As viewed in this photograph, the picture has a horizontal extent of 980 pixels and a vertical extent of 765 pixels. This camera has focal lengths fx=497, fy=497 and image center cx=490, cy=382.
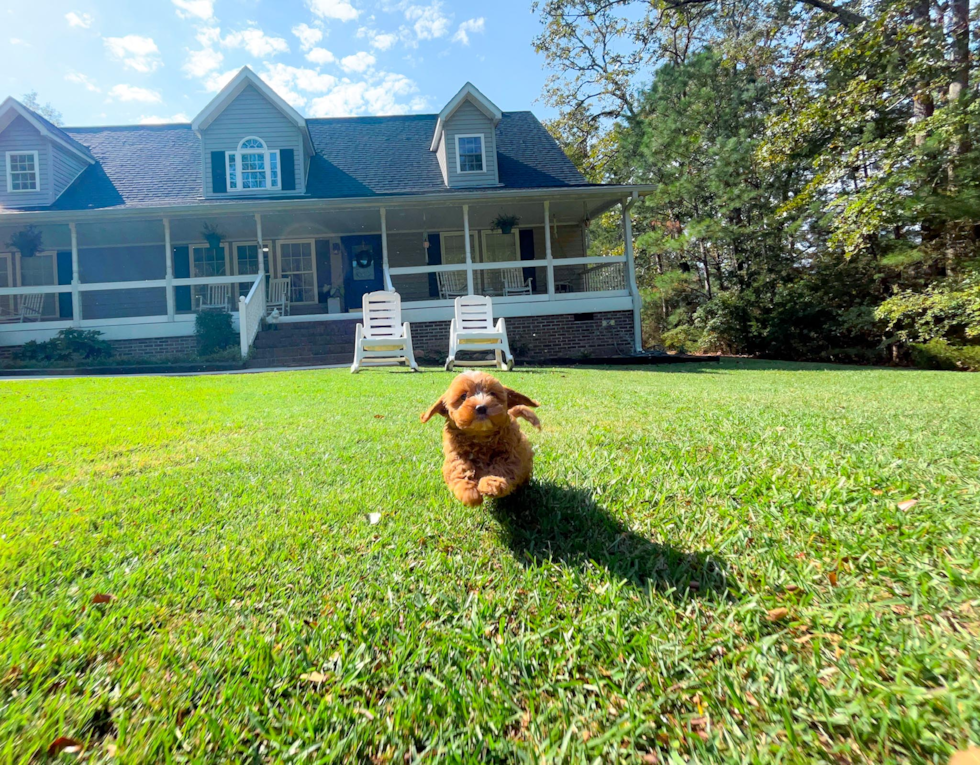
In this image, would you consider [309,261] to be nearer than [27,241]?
No

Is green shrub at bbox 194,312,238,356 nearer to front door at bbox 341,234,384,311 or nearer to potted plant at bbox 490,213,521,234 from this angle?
front door at bbox 341,234,384,311

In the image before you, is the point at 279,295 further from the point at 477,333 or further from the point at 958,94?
the point at 958,94

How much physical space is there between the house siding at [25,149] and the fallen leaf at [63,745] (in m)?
17.2

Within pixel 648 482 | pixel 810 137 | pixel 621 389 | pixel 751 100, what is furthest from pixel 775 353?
pixel 648 482

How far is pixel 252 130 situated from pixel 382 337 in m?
9.16

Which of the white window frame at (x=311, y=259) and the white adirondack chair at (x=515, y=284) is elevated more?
the white window frame at (x=311, y=259)

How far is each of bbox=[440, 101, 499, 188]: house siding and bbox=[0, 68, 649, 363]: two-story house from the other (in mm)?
40

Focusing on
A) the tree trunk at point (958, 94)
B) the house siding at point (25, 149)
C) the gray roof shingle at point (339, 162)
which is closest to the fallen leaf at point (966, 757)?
the gray roof shingle at point (339, 162)

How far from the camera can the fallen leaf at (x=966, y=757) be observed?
32.5 inches

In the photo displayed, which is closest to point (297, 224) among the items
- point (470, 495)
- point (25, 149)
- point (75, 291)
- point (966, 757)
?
point (75, 291)

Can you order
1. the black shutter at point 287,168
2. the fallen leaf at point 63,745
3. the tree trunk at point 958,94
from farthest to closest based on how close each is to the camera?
the black shutter at point 287,168, the tree trunk at point 958,94, the fallen leaf at point 63,745

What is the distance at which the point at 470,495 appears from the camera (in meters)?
1.70

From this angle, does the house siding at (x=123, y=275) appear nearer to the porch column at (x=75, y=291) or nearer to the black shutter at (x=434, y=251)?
the porch column at (x=75, y=291)

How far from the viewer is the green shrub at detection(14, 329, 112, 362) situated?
35.4 ft
